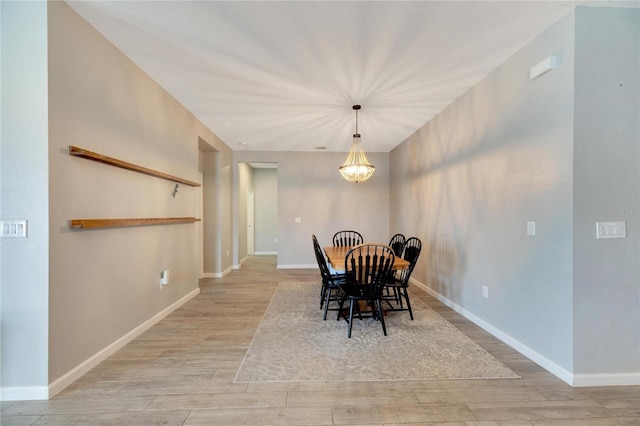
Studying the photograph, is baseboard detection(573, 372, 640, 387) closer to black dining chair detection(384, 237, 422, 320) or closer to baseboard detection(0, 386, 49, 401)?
black dining chair detection(384, 237, 422, 320)

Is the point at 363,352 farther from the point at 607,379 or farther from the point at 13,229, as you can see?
the point at 13,229

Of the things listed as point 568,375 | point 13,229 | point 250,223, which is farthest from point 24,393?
point 250,223

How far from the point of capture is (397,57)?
2418mm

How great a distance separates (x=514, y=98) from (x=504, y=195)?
0.85 meters

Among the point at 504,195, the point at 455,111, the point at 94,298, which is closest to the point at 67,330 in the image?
the point at 94,298

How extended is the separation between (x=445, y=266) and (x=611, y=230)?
186cm

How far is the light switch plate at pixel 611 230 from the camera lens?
6.15 feet

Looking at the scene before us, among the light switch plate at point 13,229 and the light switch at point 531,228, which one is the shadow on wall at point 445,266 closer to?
the light switch at point 531,228

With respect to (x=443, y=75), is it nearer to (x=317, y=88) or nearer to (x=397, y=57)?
(x=397, y=57)

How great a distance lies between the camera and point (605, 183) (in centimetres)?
188

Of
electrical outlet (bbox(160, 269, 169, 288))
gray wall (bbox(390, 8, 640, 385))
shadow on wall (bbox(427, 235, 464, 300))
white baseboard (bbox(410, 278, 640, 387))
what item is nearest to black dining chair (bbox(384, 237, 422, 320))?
shadow on wall (bbox(427, 235, 464, 300))

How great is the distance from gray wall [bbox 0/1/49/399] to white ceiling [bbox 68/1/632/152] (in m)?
0.44

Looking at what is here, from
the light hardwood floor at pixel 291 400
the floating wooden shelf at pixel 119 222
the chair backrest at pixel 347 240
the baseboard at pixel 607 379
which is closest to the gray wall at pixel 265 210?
the chair backrest at pixel 347 240

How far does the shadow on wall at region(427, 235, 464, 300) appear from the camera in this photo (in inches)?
131
